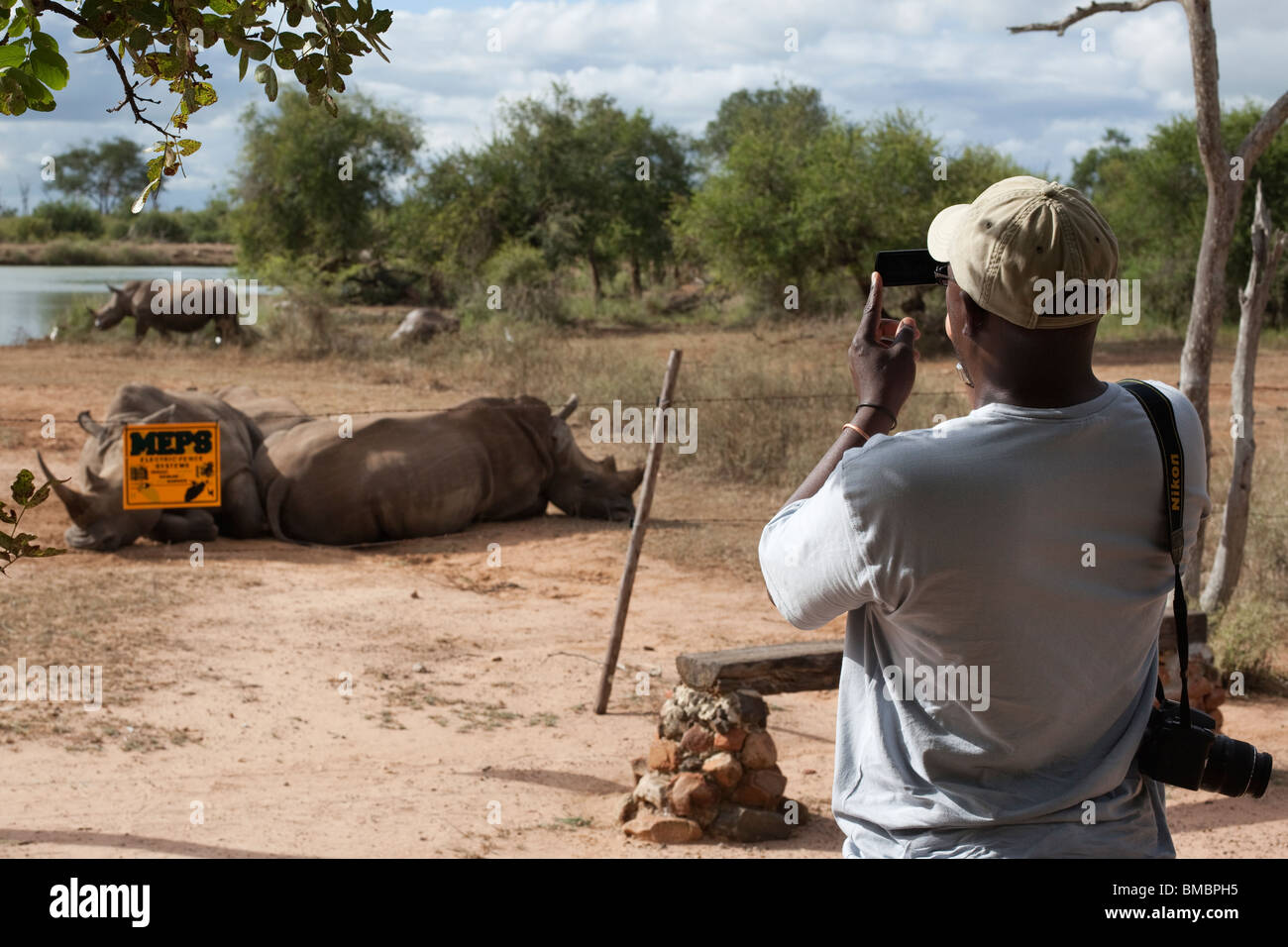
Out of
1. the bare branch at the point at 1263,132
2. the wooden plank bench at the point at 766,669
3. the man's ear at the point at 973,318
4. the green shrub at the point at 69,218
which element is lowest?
the wooden plank bench at the point at 766,669

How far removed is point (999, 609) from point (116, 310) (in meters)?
24.9

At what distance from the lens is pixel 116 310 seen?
2388 centimetres

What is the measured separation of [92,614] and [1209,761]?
7.10 metres

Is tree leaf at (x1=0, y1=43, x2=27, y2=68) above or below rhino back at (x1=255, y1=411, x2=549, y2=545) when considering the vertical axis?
above

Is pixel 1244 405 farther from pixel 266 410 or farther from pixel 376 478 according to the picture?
pixel 266 410

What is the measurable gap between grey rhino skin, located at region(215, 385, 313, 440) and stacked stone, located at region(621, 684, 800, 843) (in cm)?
656

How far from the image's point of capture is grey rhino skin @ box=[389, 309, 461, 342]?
2280cm

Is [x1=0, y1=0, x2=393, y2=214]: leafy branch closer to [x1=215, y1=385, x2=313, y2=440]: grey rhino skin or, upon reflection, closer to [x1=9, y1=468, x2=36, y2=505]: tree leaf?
[x1=9, y1=468, x2=36, y2=505]: tree leaf

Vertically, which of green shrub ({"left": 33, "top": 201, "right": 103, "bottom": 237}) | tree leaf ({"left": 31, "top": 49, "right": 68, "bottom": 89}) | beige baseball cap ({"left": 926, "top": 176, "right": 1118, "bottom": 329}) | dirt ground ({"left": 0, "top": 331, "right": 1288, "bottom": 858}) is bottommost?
dirt ground ({"left": 0, "top": 331, "right": 1288, "bottom": 858})

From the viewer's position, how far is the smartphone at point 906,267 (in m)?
2.01

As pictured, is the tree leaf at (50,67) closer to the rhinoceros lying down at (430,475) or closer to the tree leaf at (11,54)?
the tree leaf at (11,54)

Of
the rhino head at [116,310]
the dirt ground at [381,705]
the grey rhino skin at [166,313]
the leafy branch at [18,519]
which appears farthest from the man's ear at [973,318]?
the rhino head at [116,310]

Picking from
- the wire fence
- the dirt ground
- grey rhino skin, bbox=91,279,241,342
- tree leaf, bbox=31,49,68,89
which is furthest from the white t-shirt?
grey rhino skin, bbox=91,279,241,342

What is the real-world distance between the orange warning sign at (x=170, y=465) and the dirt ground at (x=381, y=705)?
0.46 metres
